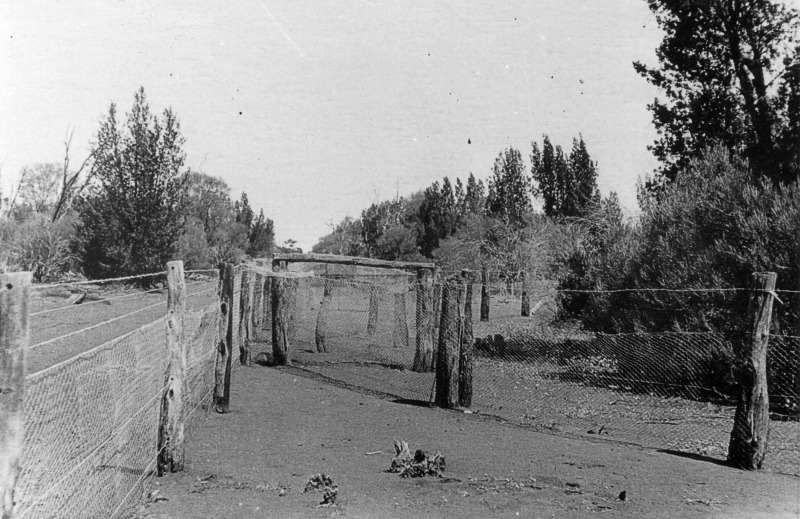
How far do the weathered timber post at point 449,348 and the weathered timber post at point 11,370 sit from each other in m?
7.84

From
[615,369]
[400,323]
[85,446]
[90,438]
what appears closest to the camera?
[85,446]

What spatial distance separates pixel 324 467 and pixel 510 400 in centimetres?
558

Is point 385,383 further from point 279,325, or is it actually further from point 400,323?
point 400,323

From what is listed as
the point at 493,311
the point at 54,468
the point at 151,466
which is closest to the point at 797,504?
the point at 151,466

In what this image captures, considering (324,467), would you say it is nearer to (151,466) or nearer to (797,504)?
(151,466)

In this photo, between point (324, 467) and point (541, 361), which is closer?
point (324, 467)

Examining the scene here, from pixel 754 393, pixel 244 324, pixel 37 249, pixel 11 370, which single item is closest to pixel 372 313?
pixel 244 324

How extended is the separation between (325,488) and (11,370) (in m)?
3.05

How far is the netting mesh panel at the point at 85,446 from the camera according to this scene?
16.1 feet

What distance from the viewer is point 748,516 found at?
5375 millimetres

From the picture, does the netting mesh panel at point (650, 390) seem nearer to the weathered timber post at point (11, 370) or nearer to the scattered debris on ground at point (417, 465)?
the scattered debris on ground at point (417, 465)

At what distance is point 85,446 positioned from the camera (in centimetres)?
665

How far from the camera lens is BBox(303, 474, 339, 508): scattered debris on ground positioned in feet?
17.6

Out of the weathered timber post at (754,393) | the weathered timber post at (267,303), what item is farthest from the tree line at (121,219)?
the weathered timber post at (754,393)
